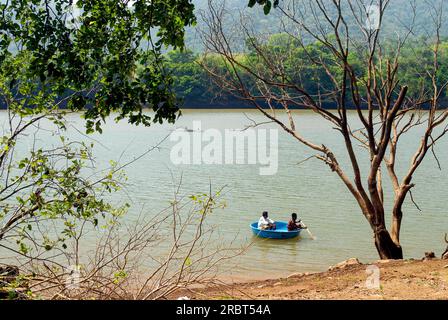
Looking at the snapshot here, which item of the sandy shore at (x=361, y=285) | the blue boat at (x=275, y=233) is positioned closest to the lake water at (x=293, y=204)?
the blue boat at (x=275, y=233)

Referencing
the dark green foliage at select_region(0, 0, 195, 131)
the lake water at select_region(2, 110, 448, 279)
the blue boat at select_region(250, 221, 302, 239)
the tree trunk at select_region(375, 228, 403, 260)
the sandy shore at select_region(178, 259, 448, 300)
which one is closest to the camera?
the dark green foliage at select_region(0, 0, 195, 131)

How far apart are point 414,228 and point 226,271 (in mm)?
6081

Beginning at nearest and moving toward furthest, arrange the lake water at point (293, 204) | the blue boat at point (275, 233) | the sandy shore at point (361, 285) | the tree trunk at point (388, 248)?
the sandy shore at point (361, 285) < the tree trunk at point (388, 248) < the lake water at point (293, 204) < the blue boat at point (275, 233)

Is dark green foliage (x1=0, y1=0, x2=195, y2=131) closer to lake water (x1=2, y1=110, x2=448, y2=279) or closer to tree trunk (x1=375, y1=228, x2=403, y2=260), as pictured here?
lake water (x1=2, y1=110, x2=448, y2=279)

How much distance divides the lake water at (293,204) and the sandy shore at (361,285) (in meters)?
2.43

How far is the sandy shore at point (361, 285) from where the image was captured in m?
7.29

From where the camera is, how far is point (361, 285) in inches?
311

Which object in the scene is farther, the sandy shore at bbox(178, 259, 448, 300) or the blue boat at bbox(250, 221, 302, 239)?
the blue boat at bbox(250, 221, 302, 239)

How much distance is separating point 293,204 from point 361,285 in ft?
34.2

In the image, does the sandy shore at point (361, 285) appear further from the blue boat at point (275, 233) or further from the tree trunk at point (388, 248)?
the blue boat at point (275, 233)

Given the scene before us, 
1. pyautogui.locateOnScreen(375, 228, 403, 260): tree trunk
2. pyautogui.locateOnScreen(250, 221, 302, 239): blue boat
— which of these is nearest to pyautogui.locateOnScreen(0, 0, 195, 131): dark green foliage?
pyautogui.locateOnScreen(375, 228, 403, 260): tree trunk

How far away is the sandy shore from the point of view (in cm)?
729

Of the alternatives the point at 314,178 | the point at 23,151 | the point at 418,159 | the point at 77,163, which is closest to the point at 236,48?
the point at 418,159

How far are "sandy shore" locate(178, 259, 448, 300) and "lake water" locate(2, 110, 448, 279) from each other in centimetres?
243
